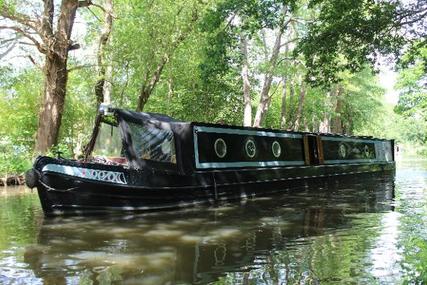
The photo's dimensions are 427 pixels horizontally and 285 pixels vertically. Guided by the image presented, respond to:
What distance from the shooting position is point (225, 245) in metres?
7.54

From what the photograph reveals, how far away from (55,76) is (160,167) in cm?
773

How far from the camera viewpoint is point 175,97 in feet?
86.7

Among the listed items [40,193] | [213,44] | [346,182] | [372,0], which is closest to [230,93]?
[346,182]

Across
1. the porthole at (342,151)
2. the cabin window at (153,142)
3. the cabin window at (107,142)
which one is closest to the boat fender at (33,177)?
the cabin window at (153,142)

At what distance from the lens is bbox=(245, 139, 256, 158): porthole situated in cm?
1355

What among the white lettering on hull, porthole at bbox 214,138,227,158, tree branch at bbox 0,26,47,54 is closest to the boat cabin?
porthole at bbox 214,138,227,158

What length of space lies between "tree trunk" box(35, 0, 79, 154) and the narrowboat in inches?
226

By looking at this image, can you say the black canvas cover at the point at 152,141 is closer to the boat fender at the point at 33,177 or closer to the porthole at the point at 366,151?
the boat fender at the point at 33,177

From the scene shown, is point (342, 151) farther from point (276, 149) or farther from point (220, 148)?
point (220, 148)

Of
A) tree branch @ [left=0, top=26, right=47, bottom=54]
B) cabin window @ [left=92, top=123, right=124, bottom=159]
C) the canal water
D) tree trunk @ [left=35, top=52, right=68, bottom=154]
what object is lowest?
the canal water

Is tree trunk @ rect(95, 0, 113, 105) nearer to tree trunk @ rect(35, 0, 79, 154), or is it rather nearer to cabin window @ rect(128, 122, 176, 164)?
tree trunk @ rect(35, 0, 79, 154)

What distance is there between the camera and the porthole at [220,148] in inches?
491

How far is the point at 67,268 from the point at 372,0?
8948mm

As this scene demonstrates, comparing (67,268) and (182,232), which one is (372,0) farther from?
(67,268)
